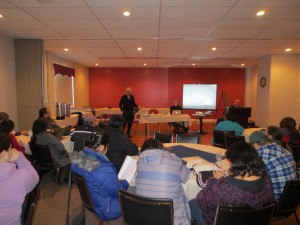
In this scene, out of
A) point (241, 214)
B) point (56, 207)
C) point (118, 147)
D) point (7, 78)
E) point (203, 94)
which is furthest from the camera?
point (203, 94)

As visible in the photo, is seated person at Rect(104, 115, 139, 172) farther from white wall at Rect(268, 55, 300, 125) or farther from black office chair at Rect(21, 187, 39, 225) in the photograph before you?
white wall at Rect(268, 55, 300, 125)

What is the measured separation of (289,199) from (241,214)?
813 millimetres

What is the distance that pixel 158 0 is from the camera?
11.3 feet

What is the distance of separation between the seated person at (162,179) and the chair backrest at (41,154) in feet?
6.68

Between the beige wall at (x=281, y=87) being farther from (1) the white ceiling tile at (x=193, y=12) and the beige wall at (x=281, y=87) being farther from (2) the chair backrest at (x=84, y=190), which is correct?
(2) the chair backrest at (x=84, y=190)

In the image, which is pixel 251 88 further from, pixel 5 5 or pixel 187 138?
pixel 5 5

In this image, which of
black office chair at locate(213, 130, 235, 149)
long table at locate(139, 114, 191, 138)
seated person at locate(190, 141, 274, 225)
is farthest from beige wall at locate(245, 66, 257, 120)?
seated person at locate(190, 141, 274, 225)

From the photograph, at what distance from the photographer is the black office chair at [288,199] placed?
1969 millimetres

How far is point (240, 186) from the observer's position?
5.27 feet

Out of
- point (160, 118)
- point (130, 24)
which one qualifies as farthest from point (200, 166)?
point (160, 118)

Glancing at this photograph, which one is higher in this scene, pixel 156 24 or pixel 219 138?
pixel 156 24

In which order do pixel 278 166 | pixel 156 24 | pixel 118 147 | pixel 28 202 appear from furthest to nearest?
1. pixel 156 24
2. pixel 118 147
3. pixel 278 166
4. pixel 28 202

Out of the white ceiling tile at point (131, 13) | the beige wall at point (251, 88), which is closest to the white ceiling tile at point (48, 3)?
the white ceiling tile at point (131, 13)

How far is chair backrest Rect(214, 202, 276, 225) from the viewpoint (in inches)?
60.0
